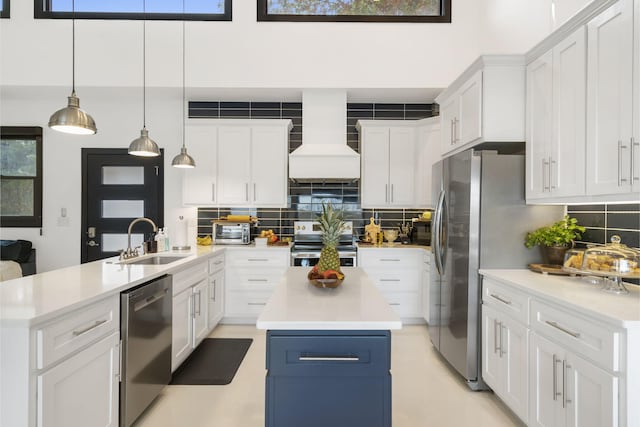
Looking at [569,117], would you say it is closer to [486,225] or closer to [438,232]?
[486,225]

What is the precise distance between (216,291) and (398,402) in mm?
Result: 2196

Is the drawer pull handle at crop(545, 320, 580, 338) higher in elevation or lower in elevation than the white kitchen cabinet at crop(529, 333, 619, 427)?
higher

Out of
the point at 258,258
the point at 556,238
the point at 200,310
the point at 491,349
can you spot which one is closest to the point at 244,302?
the point at 258,258

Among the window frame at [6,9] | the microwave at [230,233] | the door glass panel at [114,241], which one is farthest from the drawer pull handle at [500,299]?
the window frame at [6,9]

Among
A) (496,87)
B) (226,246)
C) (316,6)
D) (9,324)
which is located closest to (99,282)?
(9,324)

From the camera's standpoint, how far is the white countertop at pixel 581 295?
141 cm

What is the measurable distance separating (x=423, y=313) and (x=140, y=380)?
2984 mm

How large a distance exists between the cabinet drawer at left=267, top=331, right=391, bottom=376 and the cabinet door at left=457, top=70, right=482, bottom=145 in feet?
6.73

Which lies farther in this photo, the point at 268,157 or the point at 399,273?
the point at 268,157

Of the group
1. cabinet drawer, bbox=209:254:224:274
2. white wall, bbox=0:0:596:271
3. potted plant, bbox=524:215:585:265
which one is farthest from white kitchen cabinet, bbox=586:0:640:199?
cabinet drawer, bbox=209:254:224:274

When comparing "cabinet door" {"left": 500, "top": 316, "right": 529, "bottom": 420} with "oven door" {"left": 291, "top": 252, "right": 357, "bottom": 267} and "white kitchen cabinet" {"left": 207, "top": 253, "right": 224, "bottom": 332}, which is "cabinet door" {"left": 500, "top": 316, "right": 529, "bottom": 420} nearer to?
"oven door" {"left": 291, "top": 252, "right": 357, "bottom": 267}

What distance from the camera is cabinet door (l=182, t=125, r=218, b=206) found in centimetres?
425

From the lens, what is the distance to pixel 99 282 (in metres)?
1.98

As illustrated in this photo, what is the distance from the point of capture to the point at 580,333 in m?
1.58
